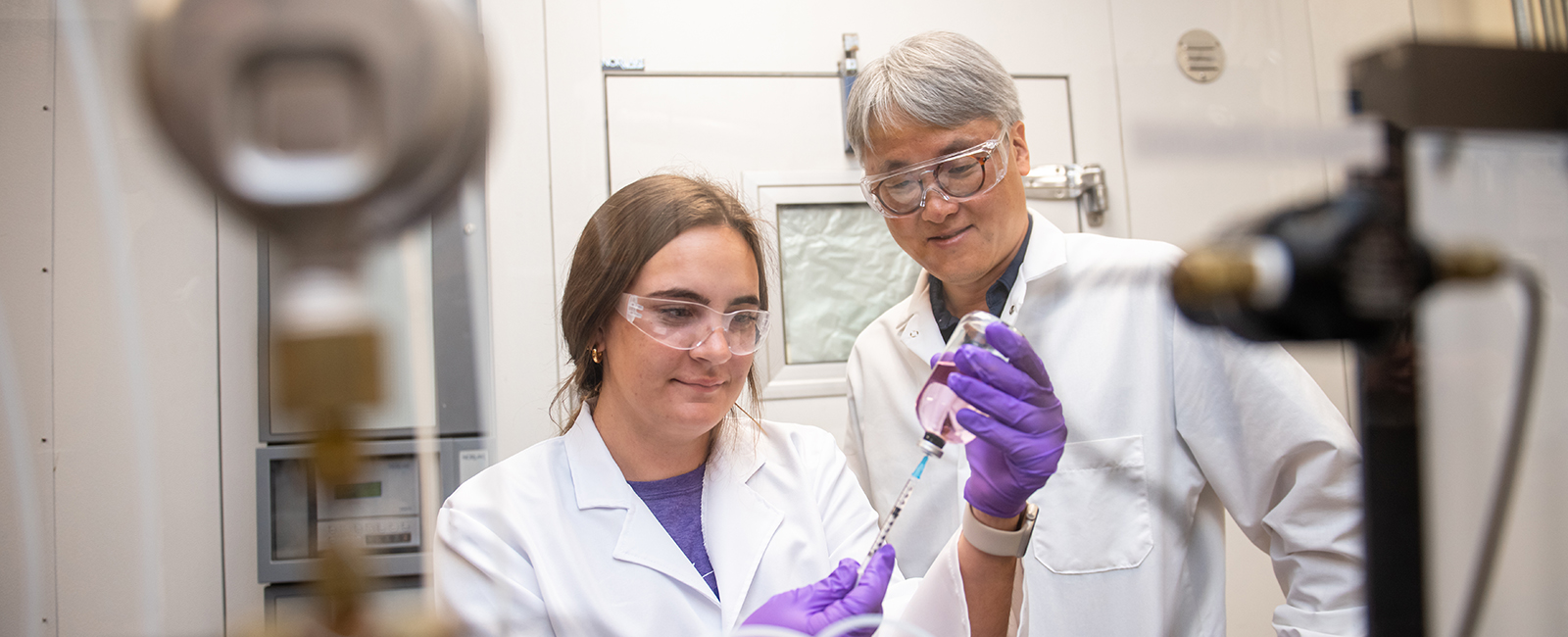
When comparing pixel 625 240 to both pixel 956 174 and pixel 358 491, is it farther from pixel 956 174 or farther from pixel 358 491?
pixel 358 491

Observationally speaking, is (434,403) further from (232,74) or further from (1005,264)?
(1005,264)

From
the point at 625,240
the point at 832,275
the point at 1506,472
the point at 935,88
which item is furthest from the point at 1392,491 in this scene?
the point at 832,275

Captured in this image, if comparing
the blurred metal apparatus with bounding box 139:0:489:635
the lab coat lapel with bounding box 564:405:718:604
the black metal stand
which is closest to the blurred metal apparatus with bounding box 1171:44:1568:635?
the black metal stand

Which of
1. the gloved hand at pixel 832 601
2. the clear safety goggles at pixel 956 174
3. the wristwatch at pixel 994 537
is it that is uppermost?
the clear safety goggles at pixel 956 174

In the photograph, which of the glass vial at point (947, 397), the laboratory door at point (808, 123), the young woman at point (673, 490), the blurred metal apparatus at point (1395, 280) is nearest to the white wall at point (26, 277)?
the young woman at point (673, 490)

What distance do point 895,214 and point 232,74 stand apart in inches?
36.2

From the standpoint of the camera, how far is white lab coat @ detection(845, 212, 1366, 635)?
93 cm

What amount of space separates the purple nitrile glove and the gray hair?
367 mm

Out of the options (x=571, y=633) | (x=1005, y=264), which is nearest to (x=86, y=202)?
(x=571, y=633)

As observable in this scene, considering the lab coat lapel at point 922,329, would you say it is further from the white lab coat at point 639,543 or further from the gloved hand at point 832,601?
the gloved hand at point 832,601

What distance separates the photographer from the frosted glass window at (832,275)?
1738 millimetres

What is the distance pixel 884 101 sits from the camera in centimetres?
112

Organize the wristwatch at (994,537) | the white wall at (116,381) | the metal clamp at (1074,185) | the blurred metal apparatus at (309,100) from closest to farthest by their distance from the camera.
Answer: the blurred metal apparatus at (309,100), the white wall at (116,381), the wristwatch at (994,537), the metal clamp at (1074,185)

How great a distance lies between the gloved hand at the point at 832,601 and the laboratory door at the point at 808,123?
2.92 feet
